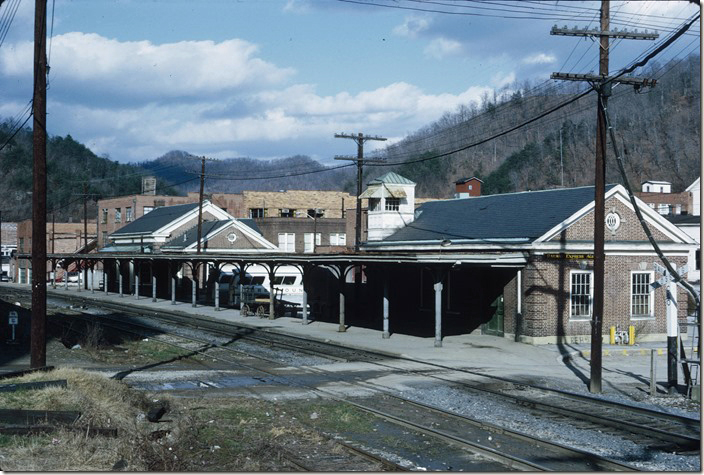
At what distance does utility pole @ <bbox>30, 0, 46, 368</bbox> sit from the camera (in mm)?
17750

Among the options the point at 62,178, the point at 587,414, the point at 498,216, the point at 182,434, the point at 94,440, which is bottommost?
the point at 587,414

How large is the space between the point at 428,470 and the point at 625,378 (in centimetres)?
1262

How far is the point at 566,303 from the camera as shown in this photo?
29.9m

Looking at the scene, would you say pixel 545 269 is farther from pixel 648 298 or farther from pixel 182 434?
pixel 182 434

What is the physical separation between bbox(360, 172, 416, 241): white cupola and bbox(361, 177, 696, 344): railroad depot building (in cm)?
501

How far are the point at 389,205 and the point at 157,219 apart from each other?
35.7 m

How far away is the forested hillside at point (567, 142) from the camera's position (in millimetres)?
104562

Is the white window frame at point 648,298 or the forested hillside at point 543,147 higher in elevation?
the forested hillside at point 543,147

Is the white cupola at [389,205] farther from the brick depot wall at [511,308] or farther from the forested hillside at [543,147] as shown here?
the forested hillside at [543,147]

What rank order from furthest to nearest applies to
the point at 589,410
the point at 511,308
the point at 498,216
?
the point at 498,216
the point at 511,308
the point at 589,410

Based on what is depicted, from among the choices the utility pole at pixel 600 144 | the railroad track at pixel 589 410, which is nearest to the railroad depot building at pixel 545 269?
the railroad track at pixel 589 410

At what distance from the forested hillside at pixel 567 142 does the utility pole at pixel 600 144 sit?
7424cm

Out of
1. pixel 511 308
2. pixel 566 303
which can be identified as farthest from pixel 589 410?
pixel 511 308

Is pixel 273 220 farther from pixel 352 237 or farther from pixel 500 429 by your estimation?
pixel 500 429
